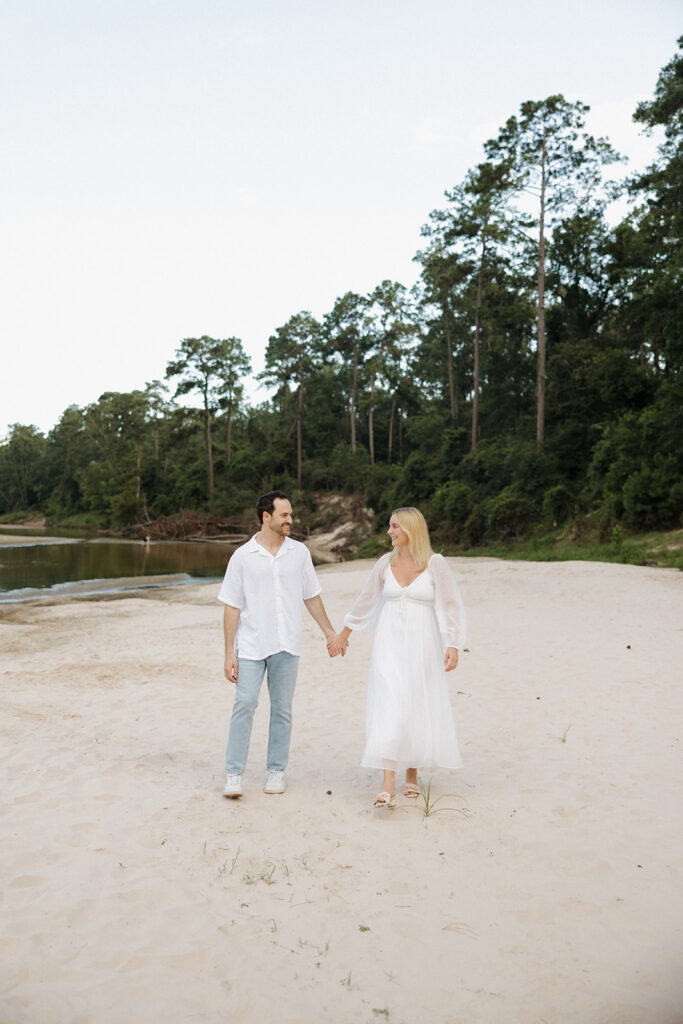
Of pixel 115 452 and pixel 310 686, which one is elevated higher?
pixel 115 452

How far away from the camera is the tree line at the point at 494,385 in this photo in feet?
75.5

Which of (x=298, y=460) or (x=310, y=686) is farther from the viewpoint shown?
(x=298, y=460)

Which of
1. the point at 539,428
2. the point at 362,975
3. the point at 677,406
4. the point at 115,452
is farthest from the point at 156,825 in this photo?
the point at 115,452

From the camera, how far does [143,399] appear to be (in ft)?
261

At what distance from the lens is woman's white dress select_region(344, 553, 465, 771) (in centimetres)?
461

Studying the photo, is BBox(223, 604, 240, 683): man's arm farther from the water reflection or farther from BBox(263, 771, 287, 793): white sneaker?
the water reflection

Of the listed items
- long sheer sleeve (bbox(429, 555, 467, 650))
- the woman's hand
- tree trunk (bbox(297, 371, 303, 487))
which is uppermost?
tree trunk (bbox(297, 371, 303, 487))

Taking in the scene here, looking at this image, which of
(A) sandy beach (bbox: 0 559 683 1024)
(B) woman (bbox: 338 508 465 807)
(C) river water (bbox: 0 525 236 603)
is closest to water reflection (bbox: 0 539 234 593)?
(C) river water (bbox: 0 525 236 603)

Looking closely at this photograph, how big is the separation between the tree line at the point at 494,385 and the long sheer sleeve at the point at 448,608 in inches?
709

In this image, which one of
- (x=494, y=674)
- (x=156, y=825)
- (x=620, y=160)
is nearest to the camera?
(x=156, y=825)

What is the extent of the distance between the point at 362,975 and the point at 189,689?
18.0ft

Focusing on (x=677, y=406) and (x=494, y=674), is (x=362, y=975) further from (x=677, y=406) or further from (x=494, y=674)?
(x=677, y=406)

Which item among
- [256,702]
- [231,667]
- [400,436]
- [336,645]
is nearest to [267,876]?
[256,702]

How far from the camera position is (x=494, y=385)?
143ft
